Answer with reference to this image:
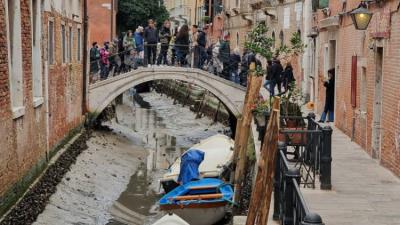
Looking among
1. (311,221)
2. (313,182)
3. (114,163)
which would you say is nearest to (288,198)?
(311,221)

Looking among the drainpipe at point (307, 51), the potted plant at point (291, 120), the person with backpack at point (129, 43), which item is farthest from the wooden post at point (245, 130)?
the person with backpack at point (129, 43)

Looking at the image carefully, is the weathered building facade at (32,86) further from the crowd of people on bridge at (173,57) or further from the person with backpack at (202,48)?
the person with backpack at (202,48)

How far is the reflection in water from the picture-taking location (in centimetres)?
1564

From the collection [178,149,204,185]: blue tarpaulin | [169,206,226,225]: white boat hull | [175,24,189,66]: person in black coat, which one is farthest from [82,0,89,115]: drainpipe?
[169,206,226,225]: white boat hull

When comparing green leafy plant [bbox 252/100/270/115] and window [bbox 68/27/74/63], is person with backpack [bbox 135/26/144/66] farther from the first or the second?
green leafy plant [bbox 252/100/270/115]

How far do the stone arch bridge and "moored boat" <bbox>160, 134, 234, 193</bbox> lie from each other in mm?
5221

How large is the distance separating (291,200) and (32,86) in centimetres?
819

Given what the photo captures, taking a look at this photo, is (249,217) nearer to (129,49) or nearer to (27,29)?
(27,29)

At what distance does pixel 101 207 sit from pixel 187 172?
72.3 inches

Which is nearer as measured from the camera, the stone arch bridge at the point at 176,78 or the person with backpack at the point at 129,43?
the stone arch bridge at the point at 176,78

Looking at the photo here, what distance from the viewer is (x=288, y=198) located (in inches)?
290

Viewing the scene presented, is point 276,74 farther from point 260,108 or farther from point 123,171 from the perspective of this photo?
point 123,171

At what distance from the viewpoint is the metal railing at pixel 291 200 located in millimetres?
5291

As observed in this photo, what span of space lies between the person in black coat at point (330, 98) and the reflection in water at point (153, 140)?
14.1ft
